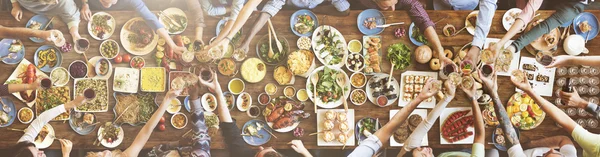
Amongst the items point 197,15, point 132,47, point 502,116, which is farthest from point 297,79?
point 502,116

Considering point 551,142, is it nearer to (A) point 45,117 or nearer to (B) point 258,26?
(B) point 258,26

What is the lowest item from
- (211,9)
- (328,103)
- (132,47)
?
(328,103)

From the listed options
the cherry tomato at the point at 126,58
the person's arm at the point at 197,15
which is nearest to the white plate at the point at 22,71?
the cherry tomato at the point at 126,58

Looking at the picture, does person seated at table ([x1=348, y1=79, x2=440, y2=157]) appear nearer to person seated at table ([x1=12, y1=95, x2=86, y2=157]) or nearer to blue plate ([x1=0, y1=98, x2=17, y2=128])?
person seated at table ([x1=12, y1=95, x2=86, y2=157])

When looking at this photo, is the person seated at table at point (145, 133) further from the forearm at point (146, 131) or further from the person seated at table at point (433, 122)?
the person seated at table at point (433, 122)

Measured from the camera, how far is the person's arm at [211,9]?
4789 millimetres

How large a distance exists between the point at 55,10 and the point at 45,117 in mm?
1049

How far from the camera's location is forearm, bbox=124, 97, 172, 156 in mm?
4820

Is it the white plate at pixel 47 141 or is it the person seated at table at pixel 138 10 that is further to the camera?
the white plate at pixel 47 141

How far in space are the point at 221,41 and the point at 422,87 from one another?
2.01 metres

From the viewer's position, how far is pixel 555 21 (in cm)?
482

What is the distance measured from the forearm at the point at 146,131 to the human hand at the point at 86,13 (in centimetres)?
109

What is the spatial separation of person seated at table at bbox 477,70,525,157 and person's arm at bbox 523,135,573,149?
154 millimetres

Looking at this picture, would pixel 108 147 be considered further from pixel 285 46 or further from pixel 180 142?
pixel 285 46
